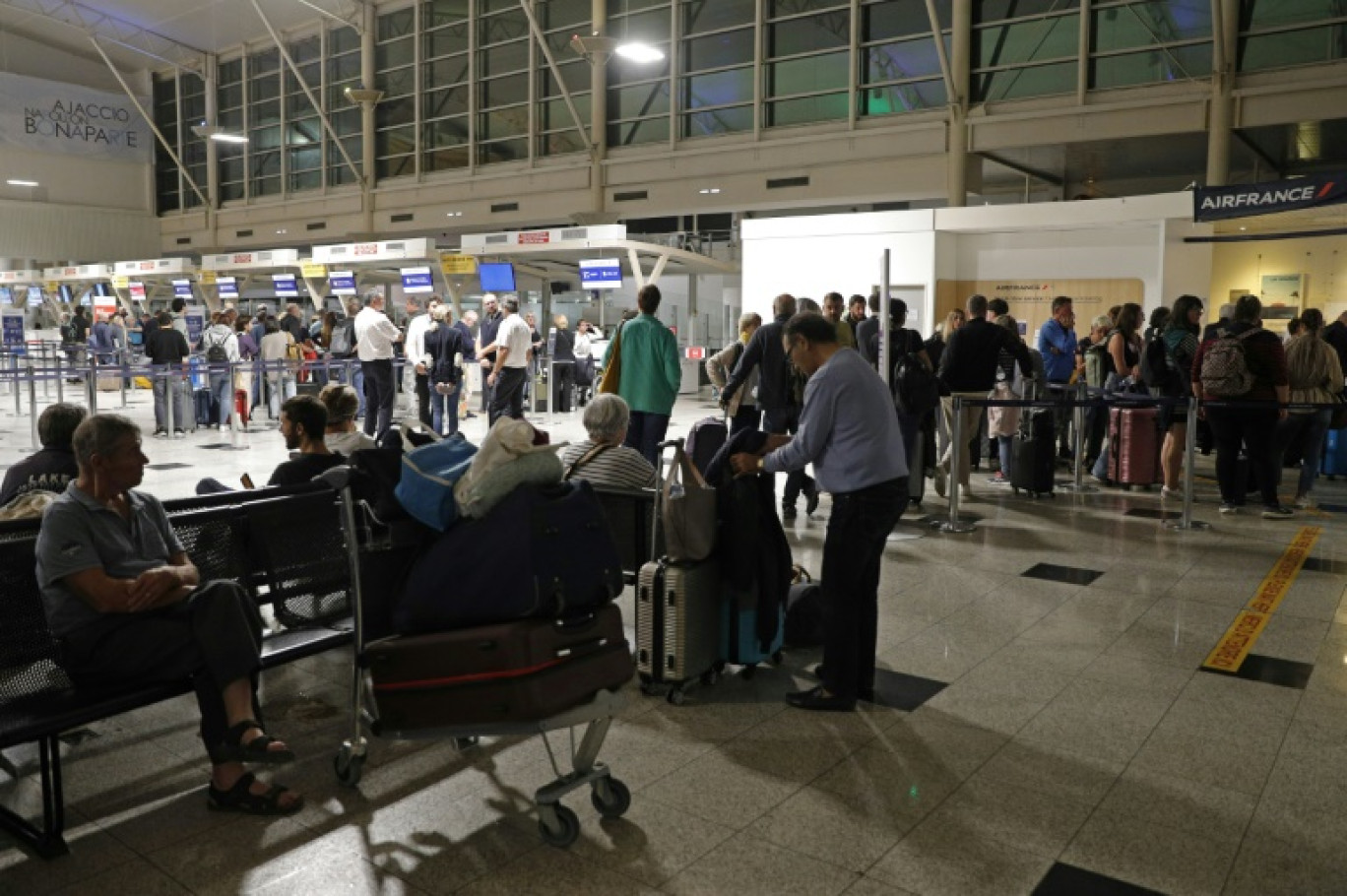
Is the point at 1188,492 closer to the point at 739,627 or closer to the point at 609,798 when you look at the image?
the point at 739,627

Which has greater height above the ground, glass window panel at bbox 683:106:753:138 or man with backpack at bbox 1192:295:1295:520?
glass window panel at bbox 683:106:753:138

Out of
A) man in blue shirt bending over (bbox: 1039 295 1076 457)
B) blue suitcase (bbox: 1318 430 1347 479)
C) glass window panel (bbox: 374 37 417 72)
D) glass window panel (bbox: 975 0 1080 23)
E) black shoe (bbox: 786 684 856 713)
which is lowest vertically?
black shoe (bbox: 786 684 856 713)

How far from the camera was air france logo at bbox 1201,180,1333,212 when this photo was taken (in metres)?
9.81

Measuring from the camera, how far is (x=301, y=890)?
101 inches

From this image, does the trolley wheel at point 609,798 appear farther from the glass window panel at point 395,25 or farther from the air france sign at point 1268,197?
the glass window panel at point 395,25

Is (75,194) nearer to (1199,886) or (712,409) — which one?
(712,409)

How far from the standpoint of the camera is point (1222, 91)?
16516mm

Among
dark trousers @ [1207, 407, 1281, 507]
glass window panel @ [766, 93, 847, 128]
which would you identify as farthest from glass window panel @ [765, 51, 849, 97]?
dark trousers @ [1207, 407, 1281, 507]

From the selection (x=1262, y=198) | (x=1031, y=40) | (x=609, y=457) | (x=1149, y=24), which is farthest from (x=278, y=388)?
(x=1149, y=24)

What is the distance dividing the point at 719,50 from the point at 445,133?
8.52 m

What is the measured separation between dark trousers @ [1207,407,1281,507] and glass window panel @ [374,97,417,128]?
23.8 metres

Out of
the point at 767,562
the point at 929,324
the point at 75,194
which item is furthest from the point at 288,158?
the point at 767,562

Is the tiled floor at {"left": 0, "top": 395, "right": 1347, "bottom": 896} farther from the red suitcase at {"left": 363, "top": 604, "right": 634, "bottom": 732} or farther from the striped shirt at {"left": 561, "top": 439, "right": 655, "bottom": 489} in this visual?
the striped shirt at {"left": 561, "top": 439, "right": 655, "bottom": 489}

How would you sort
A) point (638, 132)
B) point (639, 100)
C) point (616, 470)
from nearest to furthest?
point (616, 470), point (639, 100), point (638, 132)
